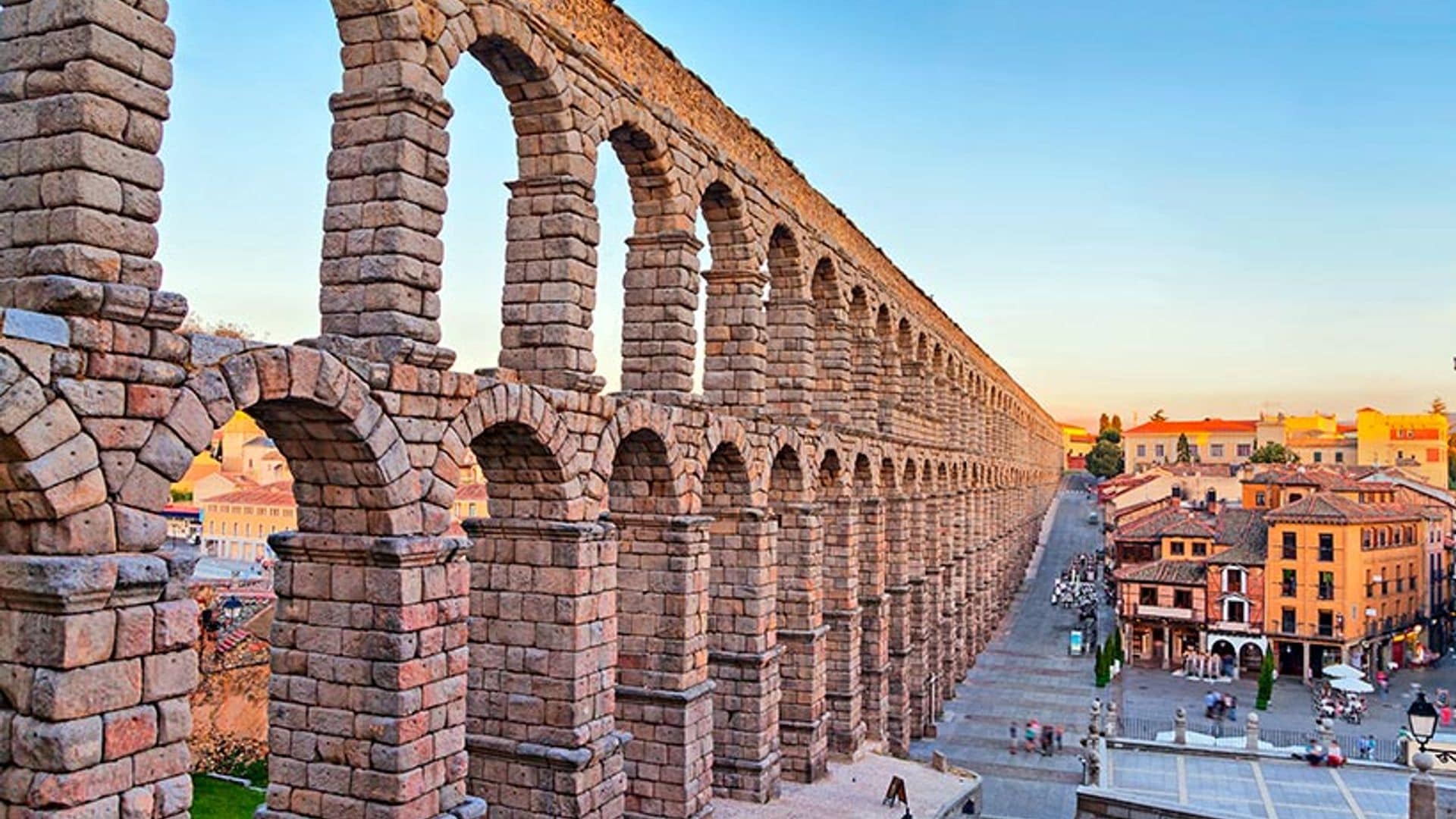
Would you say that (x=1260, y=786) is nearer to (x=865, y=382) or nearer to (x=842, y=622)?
(x=842, y=622)

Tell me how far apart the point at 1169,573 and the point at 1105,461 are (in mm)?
93261

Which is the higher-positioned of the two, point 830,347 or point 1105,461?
point 830,347

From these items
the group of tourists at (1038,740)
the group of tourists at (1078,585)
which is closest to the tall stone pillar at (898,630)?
the group of tourists at (1038,740)

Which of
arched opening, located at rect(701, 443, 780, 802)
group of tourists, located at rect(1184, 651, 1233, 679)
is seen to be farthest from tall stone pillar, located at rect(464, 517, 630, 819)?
group of tourists, located at rect(1184, 651, 1233, 679)

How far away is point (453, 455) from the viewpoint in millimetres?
12586

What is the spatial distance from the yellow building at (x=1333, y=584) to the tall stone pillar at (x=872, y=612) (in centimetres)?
2715

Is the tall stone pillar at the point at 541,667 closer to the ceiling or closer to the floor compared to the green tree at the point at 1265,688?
closer to the ceiling

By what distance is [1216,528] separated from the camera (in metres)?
55.7

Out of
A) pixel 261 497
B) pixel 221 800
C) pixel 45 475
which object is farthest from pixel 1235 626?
pixel 45 475

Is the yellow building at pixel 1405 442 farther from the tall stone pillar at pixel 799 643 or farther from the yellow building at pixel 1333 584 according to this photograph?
the tall stone pillar at pixel 799 643

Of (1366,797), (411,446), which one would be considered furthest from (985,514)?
(411,446)

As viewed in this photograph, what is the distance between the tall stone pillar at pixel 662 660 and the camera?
720 inches

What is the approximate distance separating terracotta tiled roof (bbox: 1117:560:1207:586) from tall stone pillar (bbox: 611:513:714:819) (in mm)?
39341

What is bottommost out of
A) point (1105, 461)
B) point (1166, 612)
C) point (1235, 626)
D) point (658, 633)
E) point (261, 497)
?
point (1235, 626)
